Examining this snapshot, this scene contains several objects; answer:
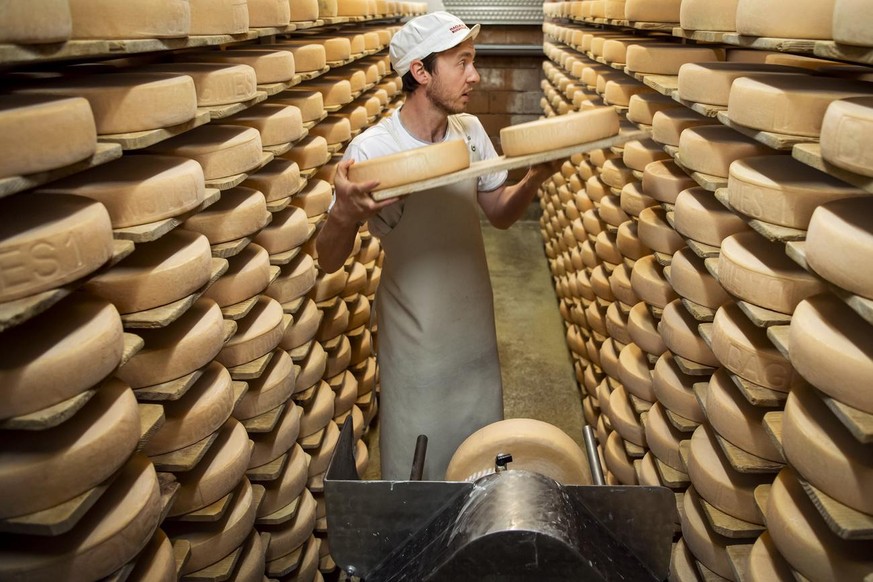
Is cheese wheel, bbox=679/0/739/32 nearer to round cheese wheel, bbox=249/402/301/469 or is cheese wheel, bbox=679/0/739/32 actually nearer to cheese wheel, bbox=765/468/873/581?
cheese wheel, bbox=765/468/873/581

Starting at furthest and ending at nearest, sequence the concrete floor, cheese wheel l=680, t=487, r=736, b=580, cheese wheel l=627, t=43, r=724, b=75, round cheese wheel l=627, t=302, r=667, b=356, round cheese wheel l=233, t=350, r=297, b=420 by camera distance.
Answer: the concrete floor, round cheese wheel l=627, t=302, r=667, b=356, cheese wheel l=627, t=43, r=724, b=75, round cheese wheel l=233, t=350, r=297, b=420, cheese wheel l=680, t=487, r=736, b=580

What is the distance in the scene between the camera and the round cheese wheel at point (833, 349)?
3.74 ft

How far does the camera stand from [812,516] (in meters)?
1.37

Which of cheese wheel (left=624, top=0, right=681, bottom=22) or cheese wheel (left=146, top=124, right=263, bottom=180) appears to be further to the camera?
cheese wheel (left=624, top=0, right=681, bottom=22)

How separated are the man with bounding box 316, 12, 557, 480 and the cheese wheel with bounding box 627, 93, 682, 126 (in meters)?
0.58

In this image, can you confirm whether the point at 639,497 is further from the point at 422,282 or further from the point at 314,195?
the point at 314,195

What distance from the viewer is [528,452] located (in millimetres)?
1639

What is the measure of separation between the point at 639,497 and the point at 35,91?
128 centimetres

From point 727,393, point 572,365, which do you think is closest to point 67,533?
point 727,393

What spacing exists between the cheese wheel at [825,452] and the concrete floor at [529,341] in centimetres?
218

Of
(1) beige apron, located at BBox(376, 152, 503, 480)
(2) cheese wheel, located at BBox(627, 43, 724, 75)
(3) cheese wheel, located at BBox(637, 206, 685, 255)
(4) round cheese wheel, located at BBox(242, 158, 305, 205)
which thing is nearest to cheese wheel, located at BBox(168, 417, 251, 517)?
(1) beige apron, located at BBox(376, 152, 503, 480)

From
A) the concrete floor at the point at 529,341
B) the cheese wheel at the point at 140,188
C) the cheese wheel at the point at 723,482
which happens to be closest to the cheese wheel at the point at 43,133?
the cheese wheel at the point at 140,188

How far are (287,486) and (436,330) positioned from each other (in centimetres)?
66

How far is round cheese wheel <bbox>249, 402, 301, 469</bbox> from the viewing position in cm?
225
